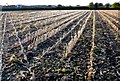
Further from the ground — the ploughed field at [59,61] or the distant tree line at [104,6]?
the ploughed field at [59,61]

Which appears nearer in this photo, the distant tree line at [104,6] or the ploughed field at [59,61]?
the ploughed field at [59,61]

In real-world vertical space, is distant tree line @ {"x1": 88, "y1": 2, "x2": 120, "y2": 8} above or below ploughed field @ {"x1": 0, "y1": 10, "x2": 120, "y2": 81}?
below

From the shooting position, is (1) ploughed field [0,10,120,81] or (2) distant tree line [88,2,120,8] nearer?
(1) ploughed field [0,10,120,81]

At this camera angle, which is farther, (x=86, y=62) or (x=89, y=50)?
(x=89, y=50)

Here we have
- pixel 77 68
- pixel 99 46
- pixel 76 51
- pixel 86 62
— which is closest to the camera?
pixel 77 68

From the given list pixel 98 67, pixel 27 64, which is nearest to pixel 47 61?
pixel 27 64

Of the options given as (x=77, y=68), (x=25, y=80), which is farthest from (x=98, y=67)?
(x=25, y=80)

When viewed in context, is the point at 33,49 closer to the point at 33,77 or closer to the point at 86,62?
the point at 86,62

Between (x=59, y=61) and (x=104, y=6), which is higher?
(x=59, y=61)

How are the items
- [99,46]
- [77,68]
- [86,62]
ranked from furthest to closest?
1. [99,46]
2. [86,62]
3. [77,68]

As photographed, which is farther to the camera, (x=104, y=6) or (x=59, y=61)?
(x=104, y=6)
